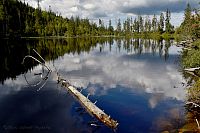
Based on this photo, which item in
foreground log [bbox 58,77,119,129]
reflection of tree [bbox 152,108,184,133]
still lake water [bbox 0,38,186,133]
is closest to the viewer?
reflection of tree [bbox 152,108,184,133]

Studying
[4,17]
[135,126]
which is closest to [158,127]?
[135,126]

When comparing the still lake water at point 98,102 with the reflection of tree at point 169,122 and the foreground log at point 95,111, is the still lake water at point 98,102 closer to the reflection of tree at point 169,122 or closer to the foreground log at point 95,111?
the reflection of tree at point 169,122

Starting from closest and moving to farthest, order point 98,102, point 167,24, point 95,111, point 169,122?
point 169,122 < point 95,111 < point 98,102 < point 167,24

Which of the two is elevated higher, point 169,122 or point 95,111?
point 95,111

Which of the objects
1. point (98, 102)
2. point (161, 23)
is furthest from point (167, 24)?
point (98, 102)

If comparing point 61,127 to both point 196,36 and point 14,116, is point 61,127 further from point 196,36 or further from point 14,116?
point 196,36

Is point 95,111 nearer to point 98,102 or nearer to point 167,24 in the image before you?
point 98,102

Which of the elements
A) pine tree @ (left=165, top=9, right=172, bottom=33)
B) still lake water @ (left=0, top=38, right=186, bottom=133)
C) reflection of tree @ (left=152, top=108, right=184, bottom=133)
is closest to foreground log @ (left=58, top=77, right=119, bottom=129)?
still lake water @ (left=0, top=38, right=186, bottom=133)

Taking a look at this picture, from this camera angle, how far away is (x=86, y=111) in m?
24.8

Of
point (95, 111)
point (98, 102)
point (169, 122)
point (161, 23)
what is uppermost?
point (161, 23)

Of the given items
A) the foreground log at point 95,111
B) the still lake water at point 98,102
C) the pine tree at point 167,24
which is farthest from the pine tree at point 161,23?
the foreground log at point 95,111

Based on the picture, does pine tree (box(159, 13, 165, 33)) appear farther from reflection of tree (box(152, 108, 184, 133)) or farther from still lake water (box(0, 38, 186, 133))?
reflection of tree (box(152, 108, 184, 133))

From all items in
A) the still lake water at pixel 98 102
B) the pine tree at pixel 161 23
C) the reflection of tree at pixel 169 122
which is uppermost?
the pine tree at pixel 161 23

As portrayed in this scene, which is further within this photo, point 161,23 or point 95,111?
point 161,23
